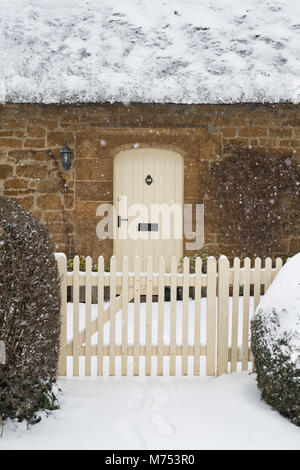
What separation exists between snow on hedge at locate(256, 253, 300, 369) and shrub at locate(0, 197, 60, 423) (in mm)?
1562

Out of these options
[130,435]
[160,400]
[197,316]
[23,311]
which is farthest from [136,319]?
[23,311]

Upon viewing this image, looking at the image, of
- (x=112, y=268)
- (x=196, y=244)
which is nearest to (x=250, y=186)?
(x=196, y=244)

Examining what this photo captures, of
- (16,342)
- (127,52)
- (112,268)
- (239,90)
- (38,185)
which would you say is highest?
(127,52)

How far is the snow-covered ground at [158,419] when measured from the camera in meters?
3.12

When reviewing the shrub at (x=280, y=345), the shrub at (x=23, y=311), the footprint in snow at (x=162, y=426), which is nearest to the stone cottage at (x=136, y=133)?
the shrub at (x=280, y=345)

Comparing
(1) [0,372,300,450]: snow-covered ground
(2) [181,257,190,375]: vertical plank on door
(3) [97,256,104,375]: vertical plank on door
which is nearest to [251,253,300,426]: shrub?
(1) [0,372,300,450]: snow-covered ground

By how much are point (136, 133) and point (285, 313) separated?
17.0 ft

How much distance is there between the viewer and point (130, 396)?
3850mm

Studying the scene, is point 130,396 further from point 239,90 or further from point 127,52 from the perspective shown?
point 127,52

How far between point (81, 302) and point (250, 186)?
3374 mm

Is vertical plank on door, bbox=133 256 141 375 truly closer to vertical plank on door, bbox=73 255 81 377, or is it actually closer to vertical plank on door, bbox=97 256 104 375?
vertical plank on door, bbox=97 256 104 375

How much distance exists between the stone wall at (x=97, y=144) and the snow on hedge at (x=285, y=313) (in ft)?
14.6

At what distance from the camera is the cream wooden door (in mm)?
8227

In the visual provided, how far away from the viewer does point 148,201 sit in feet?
27.1
